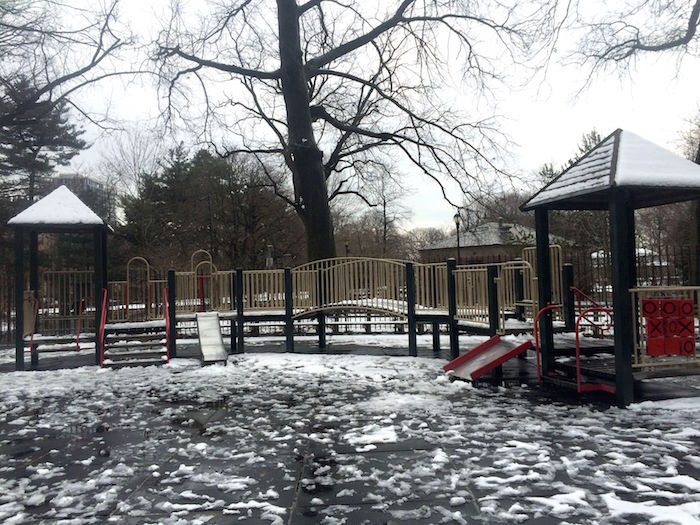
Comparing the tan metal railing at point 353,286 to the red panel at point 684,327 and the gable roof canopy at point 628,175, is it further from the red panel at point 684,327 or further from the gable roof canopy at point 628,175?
the red panel at point 684,327

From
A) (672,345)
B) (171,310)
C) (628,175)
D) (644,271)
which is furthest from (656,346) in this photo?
(644,271)

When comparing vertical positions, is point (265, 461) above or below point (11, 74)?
below

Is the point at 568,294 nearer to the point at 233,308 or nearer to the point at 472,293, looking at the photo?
the point at 472,293

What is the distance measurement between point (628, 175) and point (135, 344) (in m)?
10.2

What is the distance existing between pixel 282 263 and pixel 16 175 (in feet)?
56.0

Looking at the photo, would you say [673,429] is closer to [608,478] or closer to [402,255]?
[608,478]

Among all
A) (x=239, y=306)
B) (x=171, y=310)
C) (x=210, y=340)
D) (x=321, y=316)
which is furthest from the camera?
(x=321, y=316)

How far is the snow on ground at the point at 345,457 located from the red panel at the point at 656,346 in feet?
Answer: 2.08

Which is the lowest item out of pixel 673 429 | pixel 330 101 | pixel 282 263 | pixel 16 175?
pixel 673 429

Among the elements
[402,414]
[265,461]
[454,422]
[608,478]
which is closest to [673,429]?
[608,478]

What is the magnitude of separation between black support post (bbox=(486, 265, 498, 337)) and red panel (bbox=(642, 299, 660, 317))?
2.91 metres

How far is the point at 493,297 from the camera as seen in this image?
9.34 metres

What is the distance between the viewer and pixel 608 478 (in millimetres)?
4180

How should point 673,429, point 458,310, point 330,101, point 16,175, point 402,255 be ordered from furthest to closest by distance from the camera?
point 402,255 < point 16,175 < point 330,101 < point 458,310 < point 673,429
